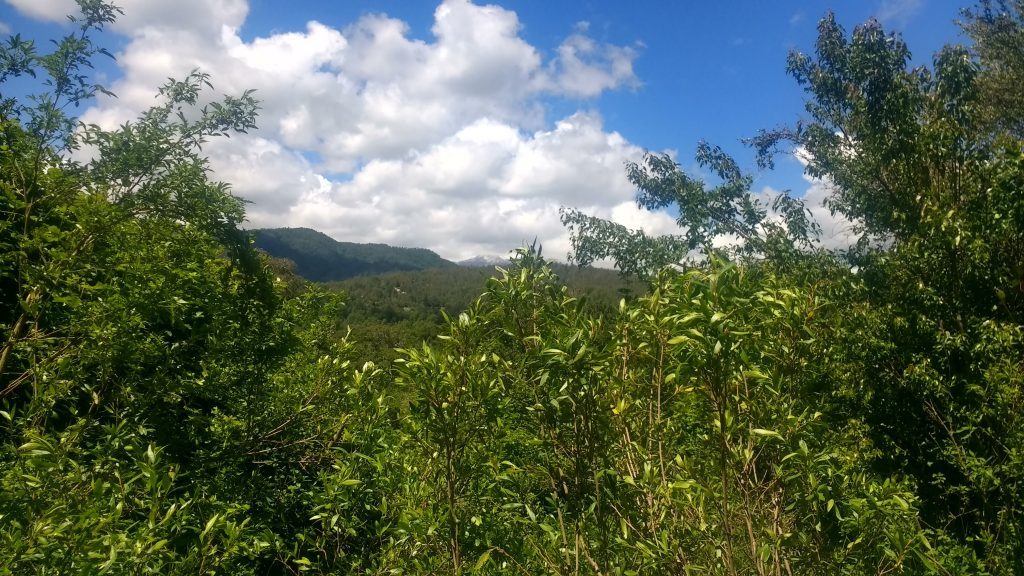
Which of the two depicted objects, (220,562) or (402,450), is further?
(402,450)

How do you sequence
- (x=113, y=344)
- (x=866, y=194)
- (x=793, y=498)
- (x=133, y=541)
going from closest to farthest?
(x=133, y=541)
(x=793, y=498)
(x=113, y=344)
(x=866, y=194)

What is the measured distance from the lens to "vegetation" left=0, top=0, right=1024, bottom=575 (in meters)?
2.50

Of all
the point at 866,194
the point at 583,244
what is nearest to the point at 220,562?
the point at 583,244

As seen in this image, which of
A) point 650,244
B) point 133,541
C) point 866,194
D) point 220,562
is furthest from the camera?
point 650,244

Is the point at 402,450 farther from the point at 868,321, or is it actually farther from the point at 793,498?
the point at 868,321

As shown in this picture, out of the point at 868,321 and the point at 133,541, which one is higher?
the point at 868,321

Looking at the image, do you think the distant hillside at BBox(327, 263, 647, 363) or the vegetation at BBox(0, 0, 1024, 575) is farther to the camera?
the distant hillside at BBox(327, 263, 647, 363)

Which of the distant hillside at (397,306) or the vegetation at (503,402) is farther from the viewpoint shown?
the distant hillside at (397,306)

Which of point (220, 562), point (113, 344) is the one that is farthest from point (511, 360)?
point (113, 344)

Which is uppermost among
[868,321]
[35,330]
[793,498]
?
[868,321]

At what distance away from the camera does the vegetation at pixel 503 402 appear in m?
2.50

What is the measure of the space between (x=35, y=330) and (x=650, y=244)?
1060 centimetres

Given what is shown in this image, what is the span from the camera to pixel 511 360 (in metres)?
3.11

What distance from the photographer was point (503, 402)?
2.91 meters
